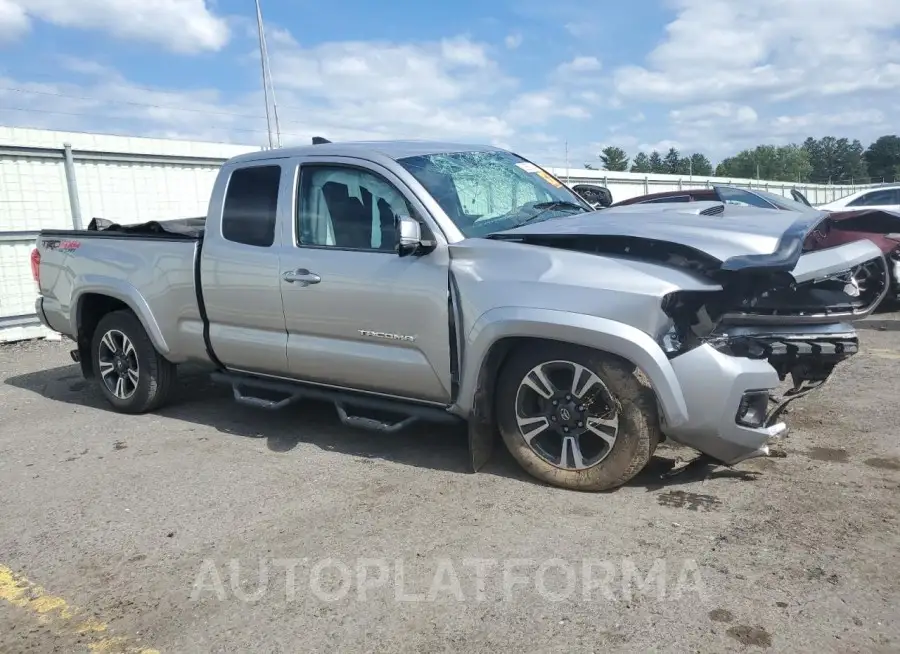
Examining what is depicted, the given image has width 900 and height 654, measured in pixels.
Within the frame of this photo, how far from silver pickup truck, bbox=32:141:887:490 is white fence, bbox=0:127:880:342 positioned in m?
5.76

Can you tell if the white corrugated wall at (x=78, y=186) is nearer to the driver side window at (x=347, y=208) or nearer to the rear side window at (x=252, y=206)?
the rear side window at (x=252, y=206)

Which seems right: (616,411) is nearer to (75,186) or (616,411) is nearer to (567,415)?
(567,415)

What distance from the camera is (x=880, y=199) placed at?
43.0ft

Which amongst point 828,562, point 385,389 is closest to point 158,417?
point 385,389

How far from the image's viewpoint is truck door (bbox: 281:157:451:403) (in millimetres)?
4312

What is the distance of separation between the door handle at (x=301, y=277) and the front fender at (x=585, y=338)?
3.74 feet

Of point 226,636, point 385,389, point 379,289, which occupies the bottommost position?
point 226,636

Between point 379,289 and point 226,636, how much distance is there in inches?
83.4

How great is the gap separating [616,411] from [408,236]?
1.44 meters

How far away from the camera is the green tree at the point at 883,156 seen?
106m

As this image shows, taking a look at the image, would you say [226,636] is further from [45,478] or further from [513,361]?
[45,478]

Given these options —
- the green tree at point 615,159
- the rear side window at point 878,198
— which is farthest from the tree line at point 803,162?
the rear side window at point 878,198

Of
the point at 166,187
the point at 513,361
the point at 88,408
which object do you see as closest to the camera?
the point at 513,361

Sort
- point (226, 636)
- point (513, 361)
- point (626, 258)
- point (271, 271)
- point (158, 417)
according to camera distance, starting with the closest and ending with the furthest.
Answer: point (226, 636) → point (626, 258) → point (513, 361) → point (271, 271) → point (158, 417)
